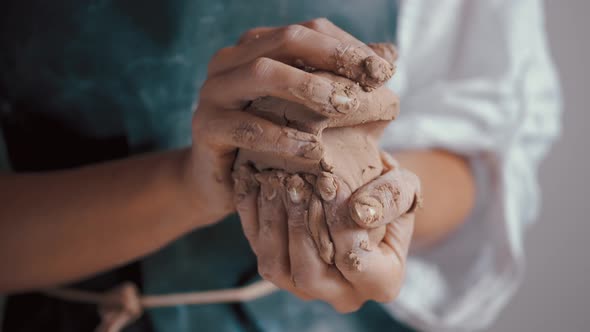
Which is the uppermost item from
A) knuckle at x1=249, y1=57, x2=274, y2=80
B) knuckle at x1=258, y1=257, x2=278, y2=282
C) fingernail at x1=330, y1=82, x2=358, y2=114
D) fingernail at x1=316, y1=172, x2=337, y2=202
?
knuckle at x1=249, y1=57, x2=274, y2=80

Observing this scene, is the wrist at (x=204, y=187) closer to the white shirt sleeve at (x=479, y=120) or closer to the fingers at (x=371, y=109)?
the fingers at (x=371, y=109)

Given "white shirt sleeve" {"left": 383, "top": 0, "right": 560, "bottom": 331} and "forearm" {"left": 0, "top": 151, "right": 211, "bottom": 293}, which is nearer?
"forearm" {"left": 0, "top": 151, "right": 211, "bottom": 293}

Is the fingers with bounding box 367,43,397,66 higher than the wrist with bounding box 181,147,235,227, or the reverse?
the fingers with bounding box 367,43,397,66

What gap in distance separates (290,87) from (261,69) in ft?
0.07

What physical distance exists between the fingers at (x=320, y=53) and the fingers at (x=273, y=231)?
0.07 m

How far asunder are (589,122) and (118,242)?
68 cm

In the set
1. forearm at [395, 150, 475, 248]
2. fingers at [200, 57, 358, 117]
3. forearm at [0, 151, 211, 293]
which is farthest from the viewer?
forearm at [395, 150, 475, 248]

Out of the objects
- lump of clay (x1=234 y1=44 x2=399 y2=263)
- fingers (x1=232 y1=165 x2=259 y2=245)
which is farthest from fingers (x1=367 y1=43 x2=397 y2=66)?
fingers (x1=232 y1=165 x2=259 y2=245)

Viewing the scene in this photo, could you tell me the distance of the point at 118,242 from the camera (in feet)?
1.51

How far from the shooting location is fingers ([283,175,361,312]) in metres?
0.31

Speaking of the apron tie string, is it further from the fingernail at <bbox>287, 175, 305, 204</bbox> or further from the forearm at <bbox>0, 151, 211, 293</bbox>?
the fingernail at <bbox>287, 175, 305, 204</bbox>

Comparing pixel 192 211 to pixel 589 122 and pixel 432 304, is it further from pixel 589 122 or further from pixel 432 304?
pixel 589 122

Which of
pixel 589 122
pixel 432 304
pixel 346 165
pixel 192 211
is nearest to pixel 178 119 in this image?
pixel 192 211

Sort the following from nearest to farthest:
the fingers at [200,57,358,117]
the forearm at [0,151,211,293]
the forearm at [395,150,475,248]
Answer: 1. the fingers at [200,57,358,117]
2. the forearm at [0,151,211,293]
3. the forearm at [395,150,475,248]
